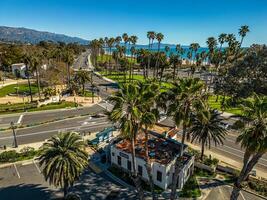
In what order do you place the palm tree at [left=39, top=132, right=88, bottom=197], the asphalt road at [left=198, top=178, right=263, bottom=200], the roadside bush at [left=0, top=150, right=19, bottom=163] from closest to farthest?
the palm tree at [left=39, top=132, right=88, bottom=197], the asphalt road at [left=198, top=178, right=263, bottom=200], the roadside bush at [left=0, top=150, right=19, bottom=163]

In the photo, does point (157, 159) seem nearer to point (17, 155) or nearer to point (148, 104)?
point (148, 104)

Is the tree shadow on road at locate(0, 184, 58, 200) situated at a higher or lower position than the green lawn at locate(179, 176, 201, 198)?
lower

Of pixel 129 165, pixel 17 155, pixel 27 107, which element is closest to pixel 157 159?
pixel 129 165

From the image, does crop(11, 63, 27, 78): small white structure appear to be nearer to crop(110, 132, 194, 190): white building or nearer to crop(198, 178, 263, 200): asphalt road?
crop(110, 132, 194, 190): white building

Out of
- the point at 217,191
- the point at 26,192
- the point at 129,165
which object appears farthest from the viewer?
the point at 129,165

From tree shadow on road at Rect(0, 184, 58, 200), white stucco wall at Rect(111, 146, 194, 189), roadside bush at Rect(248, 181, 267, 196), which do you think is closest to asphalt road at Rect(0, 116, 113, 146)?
tree shadow on road at Rect(0, 184, 58, 200)

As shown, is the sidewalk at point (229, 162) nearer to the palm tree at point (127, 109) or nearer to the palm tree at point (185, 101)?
the palm tree at point (185, 101)

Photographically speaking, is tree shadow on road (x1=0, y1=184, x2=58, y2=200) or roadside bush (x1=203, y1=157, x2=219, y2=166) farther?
roadside bush (x1=203, y1=157, x2=219, y2=166)

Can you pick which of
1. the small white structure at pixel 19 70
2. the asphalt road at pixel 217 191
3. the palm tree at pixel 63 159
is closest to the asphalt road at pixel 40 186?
the palm tree at pixel 63 159
